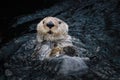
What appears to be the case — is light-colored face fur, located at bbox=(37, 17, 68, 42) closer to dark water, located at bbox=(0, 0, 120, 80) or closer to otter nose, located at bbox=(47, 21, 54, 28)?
otter nose, located at bbox=(47, 21, 54, 28)

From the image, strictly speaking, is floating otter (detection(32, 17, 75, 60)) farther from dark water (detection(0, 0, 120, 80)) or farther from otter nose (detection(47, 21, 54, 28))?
dark water (detection(0, 0, 120, 80))

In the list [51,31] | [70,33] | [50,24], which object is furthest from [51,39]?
[70,33]

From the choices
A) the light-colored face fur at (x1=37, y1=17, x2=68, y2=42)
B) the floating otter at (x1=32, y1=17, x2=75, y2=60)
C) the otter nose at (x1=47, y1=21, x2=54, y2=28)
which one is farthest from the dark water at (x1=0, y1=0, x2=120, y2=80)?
the otter nose at (x1=47, y1=21, x2=54, y2=28)

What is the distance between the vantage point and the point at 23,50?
5.99 meters

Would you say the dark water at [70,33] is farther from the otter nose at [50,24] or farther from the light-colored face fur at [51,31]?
the otter nose at [50,24]

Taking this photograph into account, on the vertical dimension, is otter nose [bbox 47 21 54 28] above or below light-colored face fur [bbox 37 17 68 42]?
above

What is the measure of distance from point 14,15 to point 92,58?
8.48ft

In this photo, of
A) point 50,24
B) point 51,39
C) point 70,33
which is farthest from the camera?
point 70,33

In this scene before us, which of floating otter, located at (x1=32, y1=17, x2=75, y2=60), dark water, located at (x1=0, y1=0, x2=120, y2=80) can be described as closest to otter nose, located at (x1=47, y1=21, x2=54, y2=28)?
floating otter, located at (x1=32, y1=17, x2=75, y2=60)

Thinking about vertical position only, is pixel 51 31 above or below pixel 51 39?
above

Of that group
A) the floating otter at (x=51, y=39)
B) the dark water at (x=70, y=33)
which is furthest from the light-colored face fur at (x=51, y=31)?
the dark water at (x=70, y=33)

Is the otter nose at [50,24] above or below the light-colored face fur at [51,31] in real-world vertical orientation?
above

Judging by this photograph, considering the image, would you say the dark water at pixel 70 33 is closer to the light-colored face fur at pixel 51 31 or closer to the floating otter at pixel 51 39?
the floating otter at pixel 51 39

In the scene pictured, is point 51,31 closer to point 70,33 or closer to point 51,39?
point 51,39
